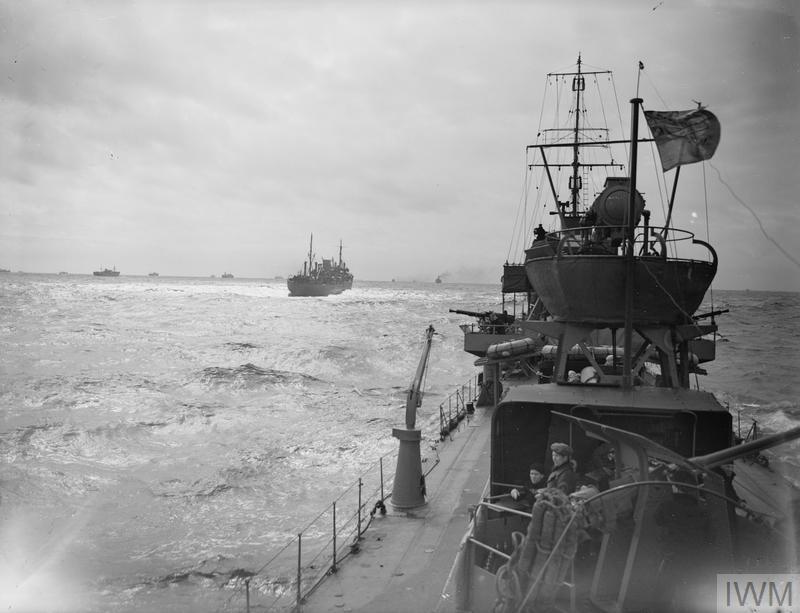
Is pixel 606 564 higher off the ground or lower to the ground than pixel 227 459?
higher

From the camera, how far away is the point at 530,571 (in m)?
5.30

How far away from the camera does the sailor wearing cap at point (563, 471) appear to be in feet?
21.3

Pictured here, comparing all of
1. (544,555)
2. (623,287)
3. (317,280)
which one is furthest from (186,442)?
(317,280)

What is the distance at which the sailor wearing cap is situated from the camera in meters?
6.48

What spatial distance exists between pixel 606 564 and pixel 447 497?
8242mm

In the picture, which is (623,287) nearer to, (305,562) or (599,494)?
(599,494)

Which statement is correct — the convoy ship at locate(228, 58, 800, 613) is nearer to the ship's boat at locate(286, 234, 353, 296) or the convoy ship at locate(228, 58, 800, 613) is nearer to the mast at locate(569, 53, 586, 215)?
the mast at locate(569, 53, 586, 215)

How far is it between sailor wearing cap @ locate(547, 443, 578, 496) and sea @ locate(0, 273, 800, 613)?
861 centimetres

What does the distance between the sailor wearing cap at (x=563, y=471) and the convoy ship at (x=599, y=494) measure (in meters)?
0.03

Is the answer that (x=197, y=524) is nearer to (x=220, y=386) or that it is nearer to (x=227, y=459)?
(x=227, y=459)

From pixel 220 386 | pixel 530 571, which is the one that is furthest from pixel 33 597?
pixel 220 386

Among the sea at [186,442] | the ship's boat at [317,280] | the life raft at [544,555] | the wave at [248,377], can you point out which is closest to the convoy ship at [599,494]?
the life raft at [544,555]

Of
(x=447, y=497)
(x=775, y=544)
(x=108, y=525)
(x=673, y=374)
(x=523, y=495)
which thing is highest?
(x=673, y=374)

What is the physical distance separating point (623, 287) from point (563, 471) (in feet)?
14.3
